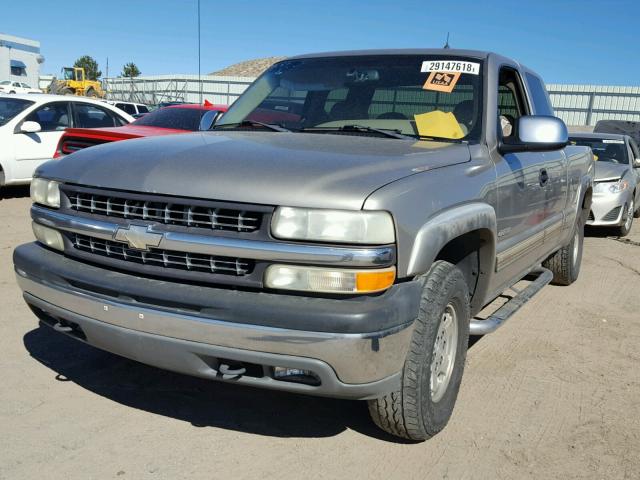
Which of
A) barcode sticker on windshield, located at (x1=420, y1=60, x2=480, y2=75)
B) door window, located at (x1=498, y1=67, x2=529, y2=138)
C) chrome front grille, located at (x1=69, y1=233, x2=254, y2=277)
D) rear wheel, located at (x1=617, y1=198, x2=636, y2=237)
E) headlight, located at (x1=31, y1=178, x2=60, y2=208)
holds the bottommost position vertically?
rear wheel, located at (x1=617, y1=198, x2=636, y2=237)

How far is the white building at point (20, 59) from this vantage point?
189 feet

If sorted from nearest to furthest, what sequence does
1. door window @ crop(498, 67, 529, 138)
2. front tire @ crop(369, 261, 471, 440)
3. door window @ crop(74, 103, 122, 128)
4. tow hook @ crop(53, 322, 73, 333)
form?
front tire @ crop(369, 261, 471, 440)
tow hook @ crop(53, 322, 73, 333)
door window @ crop(498, 67, 529, 138)
door window @ crop(74, 103, 122, 128)

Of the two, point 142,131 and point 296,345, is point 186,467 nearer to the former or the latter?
point 296,345

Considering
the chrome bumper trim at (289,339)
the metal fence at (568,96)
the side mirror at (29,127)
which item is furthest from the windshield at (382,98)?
the metal fence at (568,96)

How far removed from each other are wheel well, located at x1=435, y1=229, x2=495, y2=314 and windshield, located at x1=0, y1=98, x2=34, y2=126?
8011 mm

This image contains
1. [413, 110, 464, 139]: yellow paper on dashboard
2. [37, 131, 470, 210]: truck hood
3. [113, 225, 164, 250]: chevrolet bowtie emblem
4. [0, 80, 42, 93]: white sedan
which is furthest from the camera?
[0, 80, 42, 93]: white sedan

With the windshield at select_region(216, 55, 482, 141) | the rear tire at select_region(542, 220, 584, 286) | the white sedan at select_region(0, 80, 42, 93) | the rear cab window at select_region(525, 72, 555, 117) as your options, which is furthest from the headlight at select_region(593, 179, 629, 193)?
the white sedan at select_region(0, 80, 42, 93)

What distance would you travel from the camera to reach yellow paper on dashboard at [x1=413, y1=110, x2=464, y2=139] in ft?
11.6

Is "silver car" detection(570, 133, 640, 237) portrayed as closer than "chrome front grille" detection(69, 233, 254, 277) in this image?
No

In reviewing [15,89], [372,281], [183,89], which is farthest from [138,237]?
[183,89]

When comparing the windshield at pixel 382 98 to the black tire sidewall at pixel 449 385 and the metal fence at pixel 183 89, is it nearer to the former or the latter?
the black tire sidewall at pixel 449 385

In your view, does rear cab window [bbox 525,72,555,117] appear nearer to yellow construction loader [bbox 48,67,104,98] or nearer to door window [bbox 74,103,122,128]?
door window [bbox 74,103,122,128]

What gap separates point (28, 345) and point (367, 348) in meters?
2.57

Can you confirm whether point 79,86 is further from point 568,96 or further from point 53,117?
point 53,117
